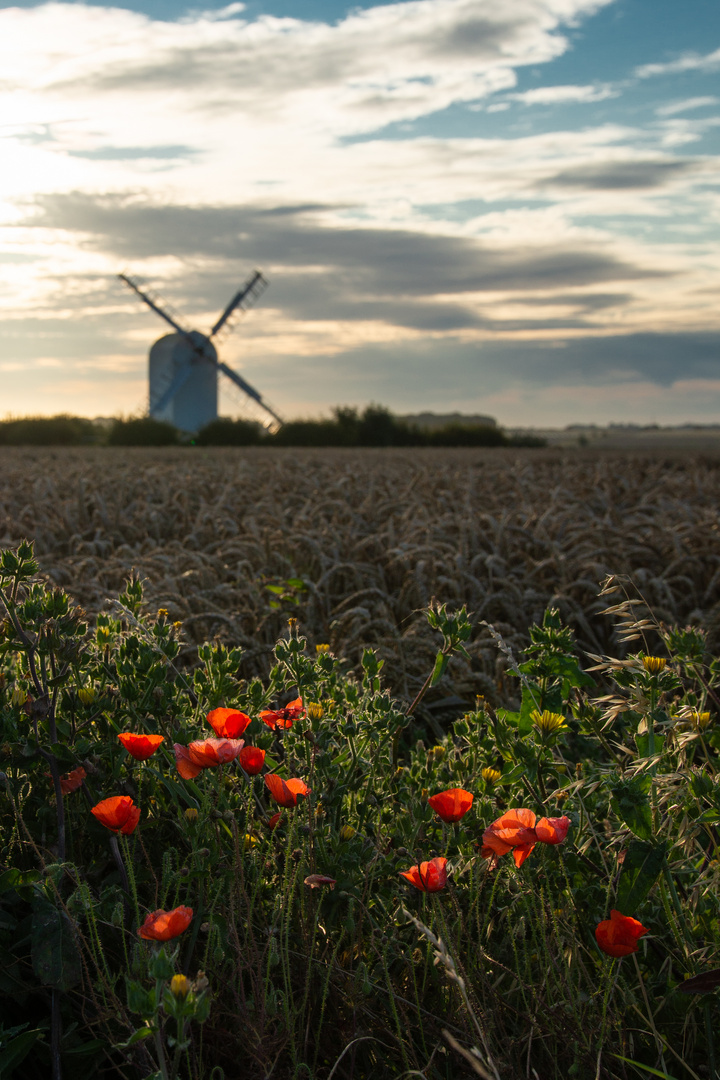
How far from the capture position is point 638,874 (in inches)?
51.1

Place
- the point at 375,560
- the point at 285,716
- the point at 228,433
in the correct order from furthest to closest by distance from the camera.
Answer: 1. the point at 228,433
2. the point at 375,560
3. the point at 285,716

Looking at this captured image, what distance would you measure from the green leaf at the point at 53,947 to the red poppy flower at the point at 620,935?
791mm

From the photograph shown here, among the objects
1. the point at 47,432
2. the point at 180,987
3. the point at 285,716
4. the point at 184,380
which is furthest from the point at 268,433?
the point at 180,987

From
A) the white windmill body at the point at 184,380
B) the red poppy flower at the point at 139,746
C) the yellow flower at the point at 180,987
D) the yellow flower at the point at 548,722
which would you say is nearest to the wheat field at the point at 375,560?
the yellow flower at the point at 548,722

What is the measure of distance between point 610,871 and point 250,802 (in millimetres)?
690

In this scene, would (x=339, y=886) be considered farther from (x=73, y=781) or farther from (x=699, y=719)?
(x=699, y=719)

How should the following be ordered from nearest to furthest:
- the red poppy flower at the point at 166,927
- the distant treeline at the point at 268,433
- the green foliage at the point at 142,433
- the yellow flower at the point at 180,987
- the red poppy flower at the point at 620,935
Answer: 1. the yellow flower at the point at 180,987
2. the red poppy flower at the point at 166,927
3. the red poppy flower at the point at 620,935
4. the green foliage at the point at 142,433
5. the distant treeline at the point at 268,433

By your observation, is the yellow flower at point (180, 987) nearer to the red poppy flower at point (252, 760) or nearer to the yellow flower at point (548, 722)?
the red poppy flower at point (252, 760)

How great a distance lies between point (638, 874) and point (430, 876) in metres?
0.32

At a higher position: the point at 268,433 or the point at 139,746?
the point at 268,433

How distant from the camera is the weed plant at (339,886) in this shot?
129 cm

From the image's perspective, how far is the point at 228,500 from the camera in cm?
630

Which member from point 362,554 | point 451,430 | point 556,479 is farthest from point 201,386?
point 362,554

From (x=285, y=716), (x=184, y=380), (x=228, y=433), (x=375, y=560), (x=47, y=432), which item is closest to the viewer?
(x=285, y=716)
